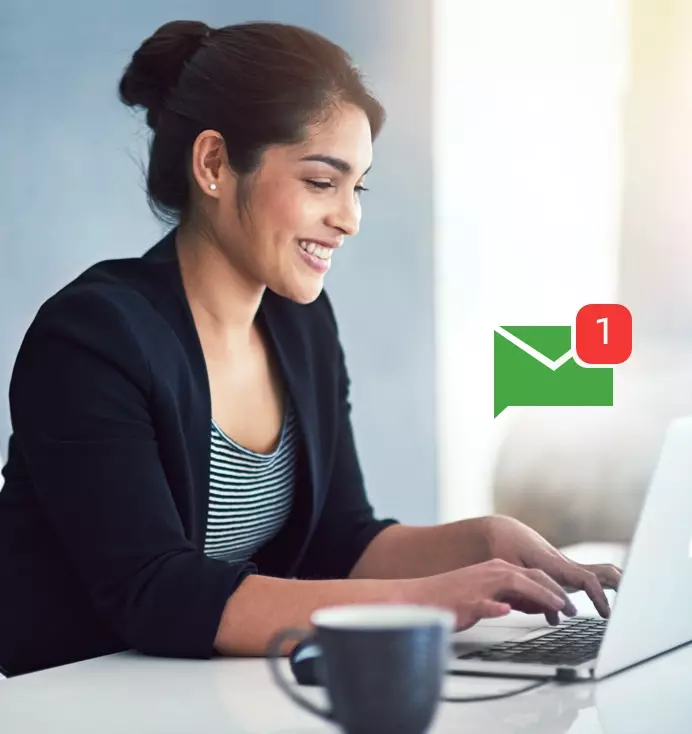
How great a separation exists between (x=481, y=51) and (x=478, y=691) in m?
1.95

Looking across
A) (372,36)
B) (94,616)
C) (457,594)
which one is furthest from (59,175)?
(457,594)

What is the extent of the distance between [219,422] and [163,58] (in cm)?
47

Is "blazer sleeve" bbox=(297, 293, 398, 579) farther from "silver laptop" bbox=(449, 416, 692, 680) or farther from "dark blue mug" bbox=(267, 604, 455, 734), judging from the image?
"dark blue mug" bbox=(267, 604, 455, 734)

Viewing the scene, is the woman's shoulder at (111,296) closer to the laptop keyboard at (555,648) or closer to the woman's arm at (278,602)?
the woman's arm at (278,602)

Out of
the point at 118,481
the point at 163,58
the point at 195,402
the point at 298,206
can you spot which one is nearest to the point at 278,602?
the point at 118,481

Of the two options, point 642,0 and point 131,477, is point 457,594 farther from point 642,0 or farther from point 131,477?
point 642,0

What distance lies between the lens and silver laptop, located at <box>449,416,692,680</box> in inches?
32.4

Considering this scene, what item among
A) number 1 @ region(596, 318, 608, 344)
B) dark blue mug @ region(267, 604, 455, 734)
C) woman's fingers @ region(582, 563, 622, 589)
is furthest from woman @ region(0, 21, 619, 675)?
number 1 @ region(596, 318, 608, 344)

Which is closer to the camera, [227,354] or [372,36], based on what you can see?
[227,354]

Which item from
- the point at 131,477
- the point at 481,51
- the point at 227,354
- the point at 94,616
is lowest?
the point at 94,616

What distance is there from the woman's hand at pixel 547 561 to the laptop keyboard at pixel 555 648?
2 cm

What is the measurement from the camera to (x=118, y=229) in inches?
99.5

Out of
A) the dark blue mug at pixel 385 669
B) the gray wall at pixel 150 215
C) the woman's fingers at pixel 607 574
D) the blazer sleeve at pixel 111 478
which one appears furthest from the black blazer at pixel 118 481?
the gray wall at pixel 150 215

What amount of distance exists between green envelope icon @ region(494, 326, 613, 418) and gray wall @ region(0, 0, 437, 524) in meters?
0.16
